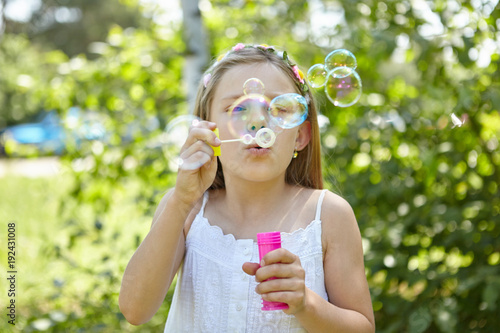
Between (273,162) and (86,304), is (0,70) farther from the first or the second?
(273,162)

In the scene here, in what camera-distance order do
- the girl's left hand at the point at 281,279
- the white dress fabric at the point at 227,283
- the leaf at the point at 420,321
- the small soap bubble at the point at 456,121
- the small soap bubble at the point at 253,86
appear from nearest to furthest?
the girl's left hand at the point at 281,279, the white dress fabric at the point at 227,283, the small soap bubble at the point at 253,86, the leaf at the point at 420,321, the small soap bubble at the point at 456,121

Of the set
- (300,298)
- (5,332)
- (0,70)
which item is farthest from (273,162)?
(0,70)

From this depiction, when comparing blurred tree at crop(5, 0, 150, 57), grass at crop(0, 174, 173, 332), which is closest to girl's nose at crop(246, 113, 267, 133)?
grass at crop(0, 174, 173, 332)

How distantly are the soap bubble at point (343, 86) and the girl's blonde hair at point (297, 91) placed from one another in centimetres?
30

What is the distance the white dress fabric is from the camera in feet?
4.60

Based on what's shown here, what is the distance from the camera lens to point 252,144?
142 cm

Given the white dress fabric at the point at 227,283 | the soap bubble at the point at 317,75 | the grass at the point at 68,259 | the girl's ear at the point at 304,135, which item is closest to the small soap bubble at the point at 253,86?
the girl's ear at the point at 304,135

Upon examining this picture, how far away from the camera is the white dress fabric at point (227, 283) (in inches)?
55.2

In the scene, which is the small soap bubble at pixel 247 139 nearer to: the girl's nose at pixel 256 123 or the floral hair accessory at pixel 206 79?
the girl's nose at pixel 256 123

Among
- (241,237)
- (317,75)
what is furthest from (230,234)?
(317,75)

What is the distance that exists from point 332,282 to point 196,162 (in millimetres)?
482

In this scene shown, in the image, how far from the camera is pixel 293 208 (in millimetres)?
1537

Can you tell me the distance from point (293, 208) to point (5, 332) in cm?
221

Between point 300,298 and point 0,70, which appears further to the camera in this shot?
point 0,70
